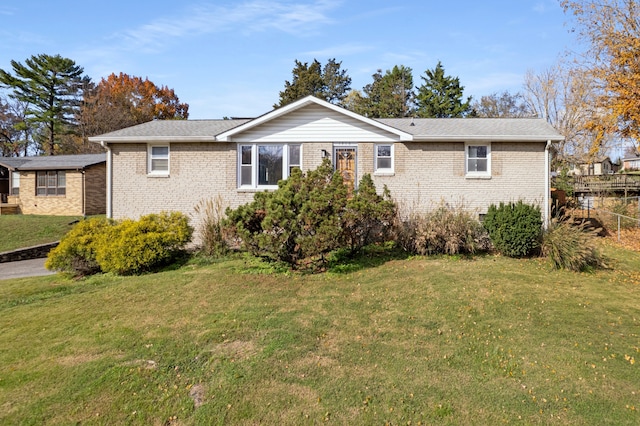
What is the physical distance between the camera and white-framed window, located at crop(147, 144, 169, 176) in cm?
1414

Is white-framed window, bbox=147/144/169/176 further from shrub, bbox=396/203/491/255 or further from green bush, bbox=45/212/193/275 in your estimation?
shrub, bbox=396/203/491/255

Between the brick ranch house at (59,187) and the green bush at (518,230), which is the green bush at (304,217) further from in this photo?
the brick ranch house at (59,187)

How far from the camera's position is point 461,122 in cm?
1553

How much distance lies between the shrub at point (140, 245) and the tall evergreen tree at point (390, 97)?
105 ft

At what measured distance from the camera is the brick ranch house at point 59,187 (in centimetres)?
2269

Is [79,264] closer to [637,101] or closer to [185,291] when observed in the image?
[185,291]

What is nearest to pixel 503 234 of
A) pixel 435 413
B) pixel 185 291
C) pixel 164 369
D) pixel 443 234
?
pixel 443 234

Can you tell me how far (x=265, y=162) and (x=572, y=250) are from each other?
32.7 feet

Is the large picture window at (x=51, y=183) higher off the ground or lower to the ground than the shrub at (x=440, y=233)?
higher

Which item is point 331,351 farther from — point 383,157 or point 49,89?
point 49,89

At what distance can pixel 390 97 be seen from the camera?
1613 inches

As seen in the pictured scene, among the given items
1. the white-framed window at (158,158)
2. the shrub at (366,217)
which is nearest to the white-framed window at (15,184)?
the white-framed window at (158,158)

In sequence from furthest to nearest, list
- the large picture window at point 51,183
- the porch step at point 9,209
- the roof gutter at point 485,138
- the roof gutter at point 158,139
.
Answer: the porch step at point 9,209 → the large picture window at point 51,183 → the roof gutter at point 158,139 → the roof gutter at point 485,138

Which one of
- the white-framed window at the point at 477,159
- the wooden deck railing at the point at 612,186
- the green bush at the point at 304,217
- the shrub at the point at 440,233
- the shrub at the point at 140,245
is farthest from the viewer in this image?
the wooden deck railing at the point at 612,186
